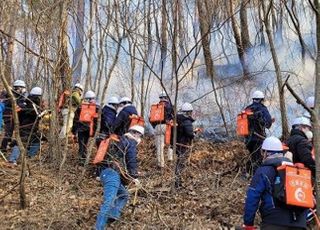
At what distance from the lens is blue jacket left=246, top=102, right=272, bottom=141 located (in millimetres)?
10344

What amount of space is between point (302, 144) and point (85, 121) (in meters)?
5.73

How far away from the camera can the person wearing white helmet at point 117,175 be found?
24.0 feet

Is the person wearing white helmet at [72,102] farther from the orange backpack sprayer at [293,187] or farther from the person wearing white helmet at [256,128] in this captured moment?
the orange backpack sprayer at [293,187]

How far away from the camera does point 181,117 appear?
1066 cm

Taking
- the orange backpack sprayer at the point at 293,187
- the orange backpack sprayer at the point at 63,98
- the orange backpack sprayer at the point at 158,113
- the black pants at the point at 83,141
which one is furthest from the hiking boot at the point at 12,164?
the orange backpack sprayer at the point at 293,187

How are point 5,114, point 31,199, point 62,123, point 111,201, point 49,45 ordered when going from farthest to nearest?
point 62,123
point 5,114
point 49,45
point 31,199
point 111,201

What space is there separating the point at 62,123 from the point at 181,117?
3718mm

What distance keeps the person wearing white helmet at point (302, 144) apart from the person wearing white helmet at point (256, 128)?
269 centimetres

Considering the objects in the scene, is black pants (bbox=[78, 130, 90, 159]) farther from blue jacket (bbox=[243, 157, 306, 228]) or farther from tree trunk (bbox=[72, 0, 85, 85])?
blue jacket (bbox=[243, 157, 306, 228])

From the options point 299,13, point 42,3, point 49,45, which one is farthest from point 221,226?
point 299,13

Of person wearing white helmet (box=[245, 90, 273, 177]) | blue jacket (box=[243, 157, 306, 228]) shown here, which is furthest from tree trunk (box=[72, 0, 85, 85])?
blue jacket (box=[243, 157, 306, 228])

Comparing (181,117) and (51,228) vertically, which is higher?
(181,117)

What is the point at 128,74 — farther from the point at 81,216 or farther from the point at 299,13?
the point at 81,216

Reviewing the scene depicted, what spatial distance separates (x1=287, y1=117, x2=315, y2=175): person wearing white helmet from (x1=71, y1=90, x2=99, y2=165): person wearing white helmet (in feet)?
17.4
